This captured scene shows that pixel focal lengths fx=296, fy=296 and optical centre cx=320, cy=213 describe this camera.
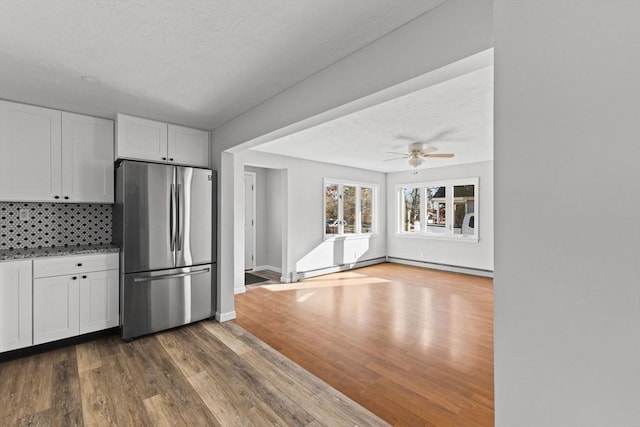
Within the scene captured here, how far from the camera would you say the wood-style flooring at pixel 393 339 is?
2.11 meters

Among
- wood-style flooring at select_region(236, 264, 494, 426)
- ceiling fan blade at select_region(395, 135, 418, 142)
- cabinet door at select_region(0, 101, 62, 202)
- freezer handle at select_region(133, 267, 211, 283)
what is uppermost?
ceiling fan blade at select_region(395, 135, 418, 142)

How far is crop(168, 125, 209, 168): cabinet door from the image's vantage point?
3459 millimetres

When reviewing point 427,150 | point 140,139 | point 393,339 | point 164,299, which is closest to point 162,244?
point 164,299

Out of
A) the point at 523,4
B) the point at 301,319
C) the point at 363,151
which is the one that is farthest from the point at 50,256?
the point at 363,151

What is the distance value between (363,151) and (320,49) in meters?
3.24

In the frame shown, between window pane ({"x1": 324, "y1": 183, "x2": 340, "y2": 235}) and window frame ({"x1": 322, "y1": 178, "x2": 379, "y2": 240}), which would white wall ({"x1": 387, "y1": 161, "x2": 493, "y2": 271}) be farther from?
window pane ({"x1": 324, "y1": 183, "x2": 340, "y2": 235})

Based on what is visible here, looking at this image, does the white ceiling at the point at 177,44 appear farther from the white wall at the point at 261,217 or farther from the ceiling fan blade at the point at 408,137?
the white wall at the point at 261,217

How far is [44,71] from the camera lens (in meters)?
2.23

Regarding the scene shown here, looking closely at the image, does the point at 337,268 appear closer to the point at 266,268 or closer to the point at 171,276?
the point at 266,268

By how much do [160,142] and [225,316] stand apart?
7.07ft

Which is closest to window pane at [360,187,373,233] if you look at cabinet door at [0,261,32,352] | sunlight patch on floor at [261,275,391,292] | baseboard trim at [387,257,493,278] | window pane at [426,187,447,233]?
baseboard trim at [387,257,493,278]

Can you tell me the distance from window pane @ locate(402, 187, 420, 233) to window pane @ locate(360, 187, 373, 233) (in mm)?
867

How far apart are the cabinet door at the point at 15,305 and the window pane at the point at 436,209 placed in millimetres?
6917

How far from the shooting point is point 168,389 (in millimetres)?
2193
